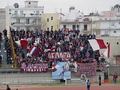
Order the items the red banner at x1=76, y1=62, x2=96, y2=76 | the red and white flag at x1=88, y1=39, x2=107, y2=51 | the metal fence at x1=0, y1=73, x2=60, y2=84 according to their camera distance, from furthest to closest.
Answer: the red and white flag at x1=88, y1=39, x2=107, y2=51, the red banner at x1=76, y1=62, x2=96, y2=76, the metal fence at x1=0, y1=73, x2=60, y2=84

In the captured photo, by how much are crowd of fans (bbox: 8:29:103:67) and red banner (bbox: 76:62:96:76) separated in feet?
1.96

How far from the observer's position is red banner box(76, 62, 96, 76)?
153ft

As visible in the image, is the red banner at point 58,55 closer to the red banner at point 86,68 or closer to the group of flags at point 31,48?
the group of flags at point 31,48

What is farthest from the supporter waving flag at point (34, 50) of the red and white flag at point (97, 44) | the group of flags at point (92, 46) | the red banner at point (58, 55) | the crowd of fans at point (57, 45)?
the red and white flag at point (97, 44)

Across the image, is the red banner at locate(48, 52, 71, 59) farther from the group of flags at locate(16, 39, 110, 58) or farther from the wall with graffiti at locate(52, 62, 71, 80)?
the wall with graffiti at locate(52, 62, 71, 80)

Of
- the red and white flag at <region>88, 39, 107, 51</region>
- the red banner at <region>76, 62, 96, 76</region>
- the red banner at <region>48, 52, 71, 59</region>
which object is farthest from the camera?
the red banner at <region>48, 52, 71, 59</region>

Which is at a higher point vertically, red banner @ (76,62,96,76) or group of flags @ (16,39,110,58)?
group of flags @ (16,39,110,58)

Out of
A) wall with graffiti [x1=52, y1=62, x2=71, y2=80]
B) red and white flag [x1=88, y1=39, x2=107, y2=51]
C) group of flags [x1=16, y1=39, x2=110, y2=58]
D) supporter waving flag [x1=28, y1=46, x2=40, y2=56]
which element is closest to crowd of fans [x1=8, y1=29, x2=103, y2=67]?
supporter waving flag [x1=28, y1=46, x2=40, y2=56]

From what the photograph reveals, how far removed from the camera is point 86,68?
46812 millimetres

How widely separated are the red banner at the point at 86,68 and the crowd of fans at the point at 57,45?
1.96 ft

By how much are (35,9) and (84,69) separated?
46.8m

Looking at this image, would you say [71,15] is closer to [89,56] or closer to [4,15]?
[4,15]

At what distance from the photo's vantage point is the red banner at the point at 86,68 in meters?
46.6

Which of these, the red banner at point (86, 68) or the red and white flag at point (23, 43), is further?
the red and white flag at point (23, 43)
